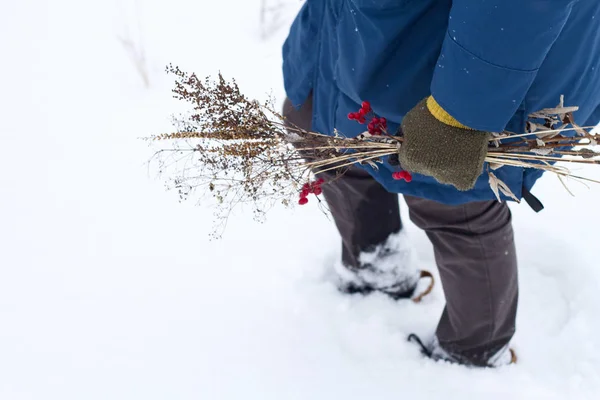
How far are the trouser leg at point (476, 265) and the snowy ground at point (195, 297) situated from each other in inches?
7.8

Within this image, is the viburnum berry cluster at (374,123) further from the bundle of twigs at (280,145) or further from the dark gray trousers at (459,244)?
the dark gray trousers at (459,244)

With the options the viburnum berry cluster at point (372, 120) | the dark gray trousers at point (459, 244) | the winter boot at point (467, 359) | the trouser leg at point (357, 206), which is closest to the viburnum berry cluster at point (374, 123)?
the viburnum berry cluster at point (372, 120)

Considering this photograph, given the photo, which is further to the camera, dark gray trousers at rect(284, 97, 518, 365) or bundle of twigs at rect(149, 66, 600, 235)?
dark gray trousers at rect(284, 97, 518, 365)

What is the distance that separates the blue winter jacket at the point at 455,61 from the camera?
0.76 m

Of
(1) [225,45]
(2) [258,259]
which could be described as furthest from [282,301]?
(1) [225,45]

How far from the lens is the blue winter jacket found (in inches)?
29.8

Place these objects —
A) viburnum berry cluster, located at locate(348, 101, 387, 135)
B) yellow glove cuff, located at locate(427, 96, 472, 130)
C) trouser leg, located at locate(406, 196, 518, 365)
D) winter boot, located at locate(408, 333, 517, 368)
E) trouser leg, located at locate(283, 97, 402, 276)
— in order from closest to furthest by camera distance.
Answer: yellow glove cuff, located at locate(427, 96, 472, 130), viburnum berry cluster, located at locate(348, 101, 387, 135), trouser leg, located at locate(406, 196, 518, 365), trouser leg, located at locate(283, 97, 402, 276), winter boot, located at locate(408, 333, 517, 368)

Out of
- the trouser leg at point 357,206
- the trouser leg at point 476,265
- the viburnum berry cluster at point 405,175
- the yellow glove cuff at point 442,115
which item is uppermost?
the yellow glove cuff at point 442,115

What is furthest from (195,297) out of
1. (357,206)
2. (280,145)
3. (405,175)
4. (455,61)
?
(455,61)

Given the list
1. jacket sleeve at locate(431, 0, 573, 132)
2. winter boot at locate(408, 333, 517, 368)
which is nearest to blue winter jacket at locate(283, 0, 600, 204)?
jacket sleeve at locate(431, 0, 573, 132)

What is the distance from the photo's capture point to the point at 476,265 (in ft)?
3.98

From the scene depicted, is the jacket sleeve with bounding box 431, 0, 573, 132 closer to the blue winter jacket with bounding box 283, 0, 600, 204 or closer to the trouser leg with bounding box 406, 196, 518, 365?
the blue winter jacket with bounding box 283, 0, 600, 204

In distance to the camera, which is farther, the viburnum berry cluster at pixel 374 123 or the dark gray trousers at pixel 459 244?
the dark gray trousers at pixel 459 244

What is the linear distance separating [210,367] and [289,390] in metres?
0.24
